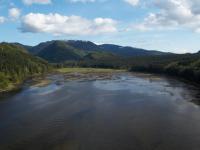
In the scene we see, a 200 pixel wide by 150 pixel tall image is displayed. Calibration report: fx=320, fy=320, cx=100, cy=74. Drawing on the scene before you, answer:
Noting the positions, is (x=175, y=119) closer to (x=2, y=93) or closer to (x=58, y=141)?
(x=58, y=141)

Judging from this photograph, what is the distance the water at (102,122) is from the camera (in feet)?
136

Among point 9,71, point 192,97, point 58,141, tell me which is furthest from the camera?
point 9,71

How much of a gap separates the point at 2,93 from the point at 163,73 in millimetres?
87631

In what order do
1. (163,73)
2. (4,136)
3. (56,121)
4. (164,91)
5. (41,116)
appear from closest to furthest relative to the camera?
(4,136)
(56,121)
(41,116)
(164,91)
(163,73)

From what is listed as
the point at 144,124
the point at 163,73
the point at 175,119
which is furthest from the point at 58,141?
the point at 163,73

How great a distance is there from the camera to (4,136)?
46125 mm

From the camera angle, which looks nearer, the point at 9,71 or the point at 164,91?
the point at 164,91

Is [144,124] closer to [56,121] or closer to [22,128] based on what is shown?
[56,121]

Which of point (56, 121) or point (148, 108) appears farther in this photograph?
point (148, 108)

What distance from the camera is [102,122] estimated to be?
5250 cm

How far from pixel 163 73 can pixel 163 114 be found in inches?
3944

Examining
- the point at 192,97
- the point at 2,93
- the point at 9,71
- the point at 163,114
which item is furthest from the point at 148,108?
the point at 9,71

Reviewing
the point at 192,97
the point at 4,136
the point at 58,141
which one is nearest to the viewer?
the point at 58,141

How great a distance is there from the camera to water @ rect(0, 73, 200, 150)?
41531 millimetres
